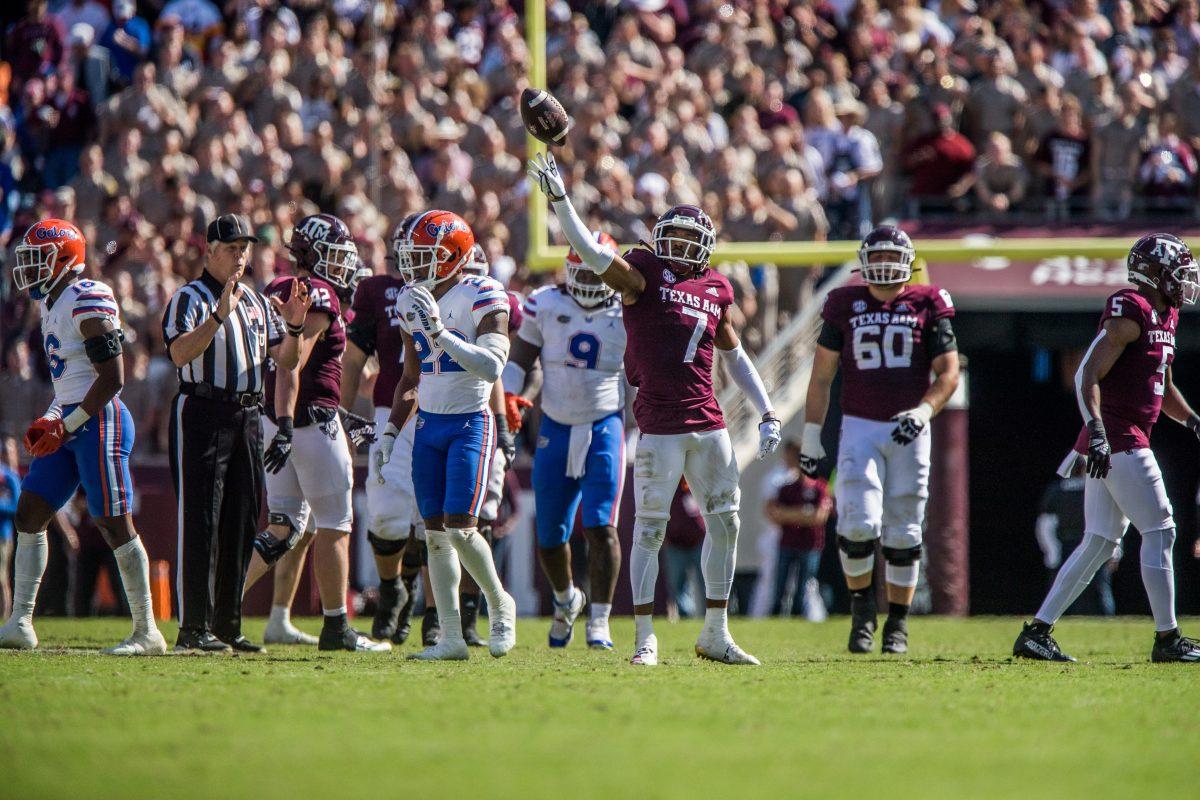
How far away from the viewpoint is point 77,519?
13039mm

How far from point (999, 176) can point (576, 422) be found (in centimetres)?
700

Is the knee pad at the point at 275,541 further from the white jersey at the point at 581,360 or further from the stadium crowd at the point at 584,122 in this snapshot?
the stadium crowd at the point at 584,122

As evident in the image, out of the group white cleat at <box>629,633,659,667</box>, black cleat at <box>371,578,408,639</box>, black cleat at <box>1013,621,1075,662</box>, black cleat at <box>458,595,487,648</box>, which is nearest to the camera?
white cleat at <box>629,633,659,667</box>

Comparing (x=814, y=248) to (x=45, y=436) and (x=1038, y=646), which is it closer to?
(x=1038, y=646)

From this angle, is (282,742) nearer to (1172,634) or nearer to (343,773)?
(343,773)

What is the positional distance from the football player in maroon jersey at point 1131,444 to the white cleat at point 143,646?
4234 millimetres

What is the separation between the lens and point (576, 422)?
909 centimetres

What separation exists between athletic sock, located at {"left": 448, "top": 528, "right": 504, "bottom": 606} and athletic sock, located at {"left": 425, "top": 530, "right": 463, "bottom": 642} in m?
0.03

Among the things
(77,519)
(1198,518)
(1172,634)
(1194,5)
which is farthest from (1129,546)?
(77,519)

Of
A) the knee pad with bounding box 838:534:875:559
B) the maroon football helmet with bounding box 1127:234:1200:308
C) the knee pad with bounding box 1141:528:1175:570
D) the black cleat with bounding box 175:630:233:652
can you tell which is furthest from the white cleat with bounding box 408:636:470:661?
the maroon football helmet with bounding box 1127:234:1200:308

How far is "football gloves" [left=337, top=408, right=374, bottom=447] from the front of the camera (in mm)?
8578

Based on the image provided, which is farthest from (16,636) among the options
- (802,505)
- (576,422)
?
(802,505)

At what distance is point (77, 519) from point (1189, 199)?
970 centimetres

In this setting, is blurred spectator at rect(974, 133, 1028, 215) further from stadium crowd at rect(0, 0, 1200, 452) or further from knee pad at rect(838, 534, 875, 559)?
knee pad at rect(838, 534, 875, 559)
